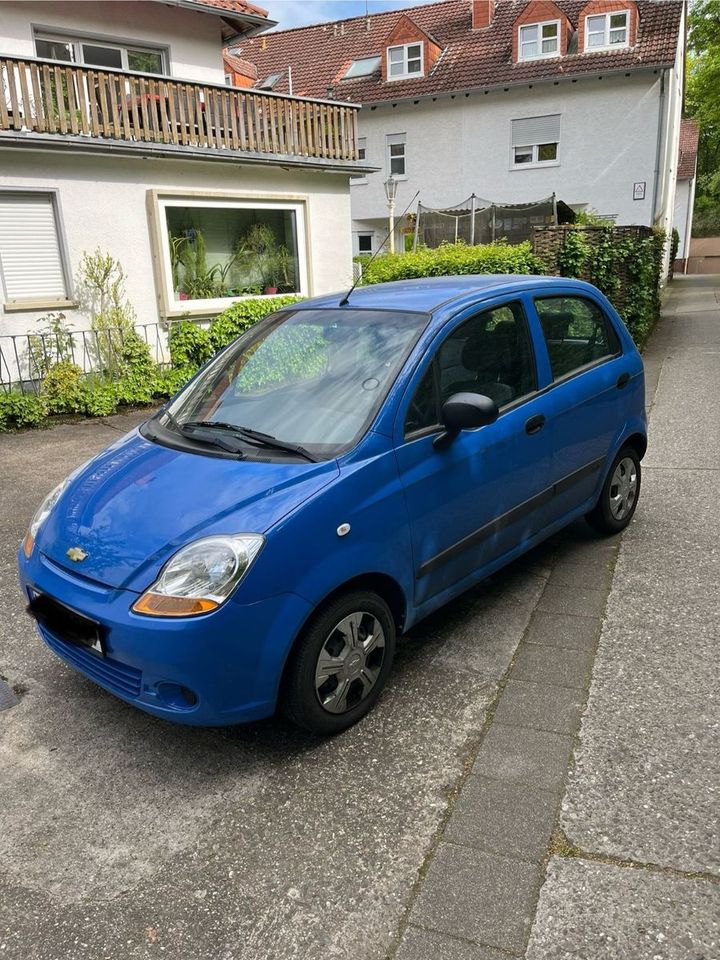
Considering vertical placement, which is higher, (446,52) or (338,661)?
(446,52)

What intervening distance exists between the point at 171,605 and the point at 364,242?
97.3 ft

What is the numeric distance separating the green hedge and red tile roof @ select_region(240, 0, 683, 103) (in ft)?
61.2

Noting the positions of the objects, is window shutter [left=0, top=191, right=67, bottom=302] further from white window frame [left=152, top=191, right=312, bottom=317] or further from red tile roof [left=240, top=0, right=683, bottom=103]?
red tile roof [left=240, top=0, right=683, bottom=103]

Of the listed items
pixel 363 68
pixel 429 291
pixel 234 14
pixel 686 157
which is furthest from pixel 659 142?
pixel 429 291

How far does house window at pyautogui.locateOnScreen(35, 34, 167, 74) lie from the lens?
12555mm

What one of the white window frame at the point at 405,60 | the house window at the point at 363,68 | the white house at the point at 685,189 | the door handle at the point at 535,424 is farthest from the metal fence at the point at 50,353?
the white house at the point at 685,189

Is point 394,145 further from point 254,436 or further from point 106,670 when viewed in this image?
point 106,670

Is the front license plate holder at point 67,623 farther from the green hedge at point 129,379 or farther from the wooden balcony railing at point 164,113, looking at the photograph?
the wooden balcony railing at point 164,113

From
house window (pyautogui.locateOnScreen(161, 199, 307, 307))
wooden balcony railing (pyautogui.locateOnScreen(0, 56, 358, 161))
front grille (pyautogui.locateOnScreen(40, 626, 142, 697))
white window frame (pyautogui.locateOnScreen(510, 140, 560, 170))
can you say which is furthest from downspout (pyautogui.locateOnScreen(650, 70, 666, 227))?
front grille (pyautogui.locateOnScreen(40, 626, 142, 697))

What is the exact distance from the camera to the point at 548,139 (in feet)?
86.6

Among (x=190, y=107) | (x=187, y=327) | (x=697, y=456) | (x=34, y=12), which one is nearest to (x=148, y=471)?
(x=697, y=456)

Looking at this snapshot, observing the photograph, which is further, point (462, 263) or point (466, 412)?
point (462, 263)

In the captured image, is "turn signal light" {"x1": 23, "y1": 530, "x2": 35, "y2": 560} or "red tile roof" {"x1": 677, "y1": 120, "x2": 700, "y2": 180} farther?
"red tile roof" {"x1": 677, "y1": 120, "x2": 700, "y2": 180}

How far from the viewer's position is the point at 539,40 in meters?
25.9
